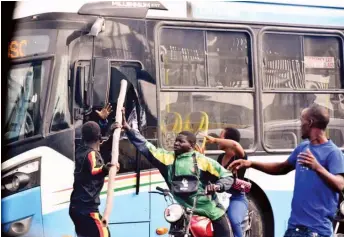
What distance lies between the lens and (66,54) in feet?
21.1

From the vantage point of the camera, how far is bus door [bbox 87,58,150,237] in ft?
21.3

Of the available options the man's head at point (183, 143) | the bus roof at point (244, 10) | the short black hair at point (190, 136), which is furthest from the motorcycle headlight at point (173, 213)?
the bus roof at point (244, 10)

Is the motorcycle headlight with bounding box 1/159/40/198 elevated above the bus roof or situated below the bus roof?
below

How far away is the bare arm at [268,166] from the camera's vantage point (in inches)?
252

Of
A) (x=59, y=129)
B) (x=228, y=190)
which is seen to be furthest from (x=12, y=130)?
(x=228, y=190)

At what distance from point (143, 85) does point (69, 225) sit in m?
1.59

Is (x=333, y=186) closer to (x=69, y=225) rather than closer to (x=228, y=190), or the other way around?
(x=228, y=190)

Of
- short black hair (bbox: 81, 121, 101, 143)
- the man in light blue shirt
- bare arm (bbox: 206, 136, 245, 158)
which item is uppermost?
short black hair (bbox: 81, 121, 101, 143)

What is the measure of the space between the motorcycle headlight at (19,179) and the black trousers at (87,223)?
0.48 metres

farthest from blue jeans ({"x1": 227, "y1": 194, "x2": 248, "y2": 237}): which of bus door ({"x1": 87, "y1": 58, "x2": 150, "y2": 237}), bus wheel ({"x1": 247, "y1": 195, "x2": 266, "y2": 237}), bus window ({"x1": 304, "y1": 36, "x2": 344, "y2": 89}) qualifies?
bus window ({"x1": 304, "y1": 36, "x2": 344, "y2": 89})

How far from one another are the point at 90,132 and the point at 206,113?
131cm

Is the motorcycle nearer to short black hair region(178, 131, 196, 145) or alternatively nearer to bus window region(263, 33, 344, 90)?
short black hair region(178, 131, 196, 145)

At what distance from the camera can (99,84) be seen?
21.2 feet

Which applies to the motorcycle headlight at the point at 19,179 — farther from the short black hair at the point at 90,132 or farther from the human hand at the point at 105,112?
the human hand at the point at 105,112
